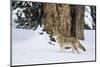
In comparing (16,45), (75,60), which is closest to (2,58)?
(16,45)

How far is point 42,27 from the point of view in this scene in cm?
263

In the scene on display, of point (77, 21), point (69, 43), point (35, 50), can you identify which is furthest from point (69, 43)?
point (35, 50)

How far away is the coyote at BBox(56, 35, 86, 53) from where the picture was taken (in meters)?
2.72

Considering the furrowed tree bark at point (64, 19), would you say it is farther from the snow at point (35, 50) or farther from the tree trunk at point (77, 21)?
the snow at point (35, 50)

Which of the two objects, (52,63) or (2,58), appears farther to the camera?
(52,63)

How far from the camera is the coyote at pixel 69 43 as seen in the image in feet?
8.93

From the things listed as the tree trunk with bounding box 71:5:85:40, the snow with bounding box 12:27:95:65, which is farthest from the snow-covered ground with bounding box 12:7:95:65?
the tree trunk with bounding box 71:5:85:40

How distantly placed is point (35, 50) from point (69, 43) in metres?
0.46

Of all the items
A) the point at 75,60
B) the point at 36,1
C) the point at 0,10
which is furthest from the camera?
Answer: the point at 75,60

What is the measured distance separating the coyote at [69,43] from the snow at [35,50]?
0.16 feet

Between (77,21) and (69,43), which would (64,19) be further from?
(69,43)

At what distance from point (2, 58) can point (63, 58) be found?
75cm

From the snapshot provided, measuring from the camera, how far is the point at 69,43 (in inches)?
109

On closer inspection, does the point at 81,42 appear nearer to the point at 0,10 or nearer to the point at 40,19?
the point at 40,19
